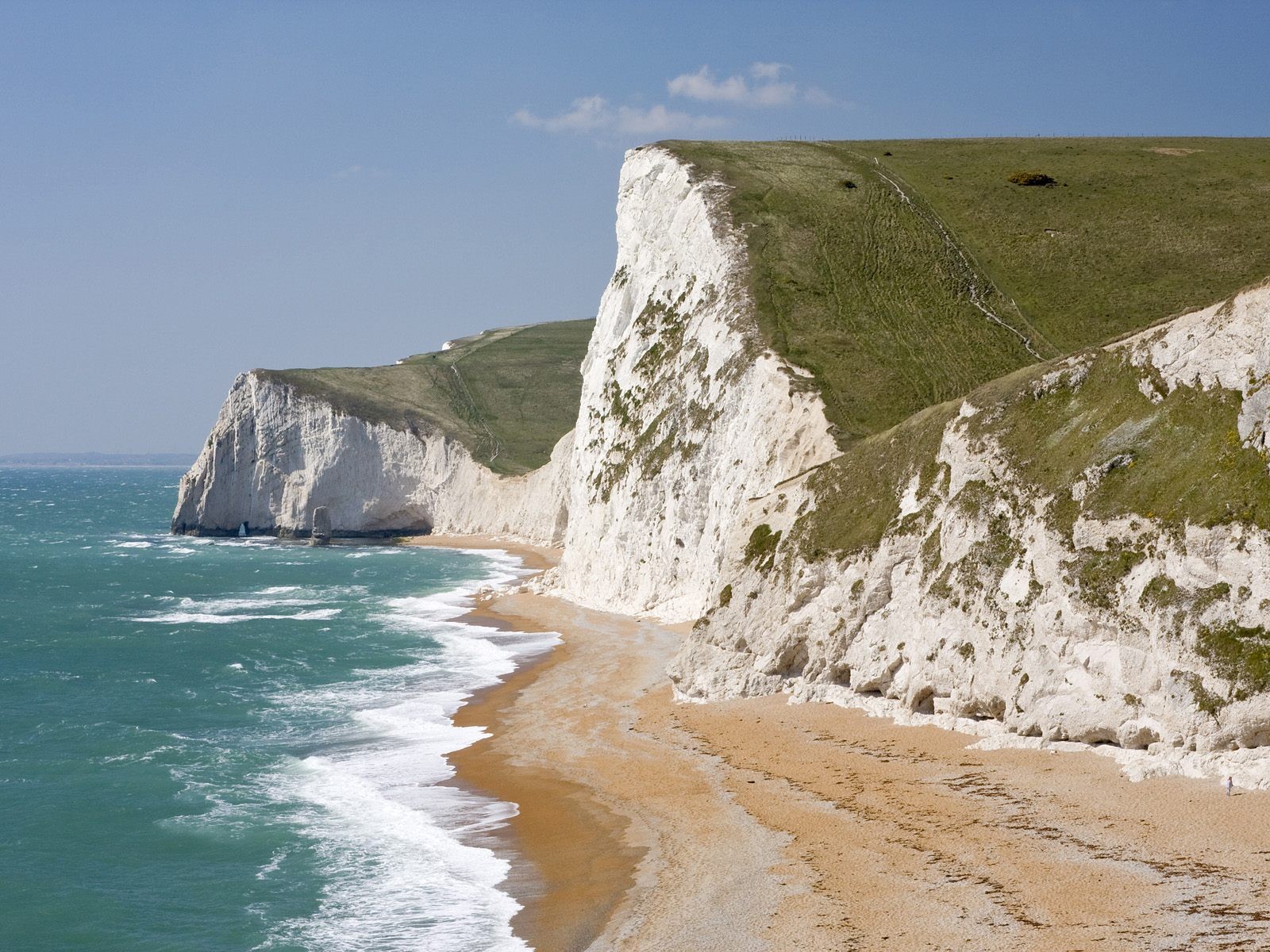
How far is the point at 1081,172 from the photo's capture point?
79250mm

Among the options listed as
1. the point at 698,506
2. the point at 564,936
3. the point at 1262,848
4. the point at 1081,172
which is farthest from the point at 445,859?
the point at 1081,172

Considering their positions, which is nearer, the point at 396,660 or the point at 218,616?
the point at 396,660

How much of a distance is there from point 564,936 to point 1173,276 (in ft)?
184

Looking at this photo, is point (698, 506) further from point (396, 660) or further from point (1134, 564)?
point (1134, 564)

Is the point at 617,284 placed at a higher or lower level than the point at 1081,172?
lower

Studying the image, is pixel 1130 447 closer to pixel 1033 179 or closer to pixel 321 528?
pixel 1033 179

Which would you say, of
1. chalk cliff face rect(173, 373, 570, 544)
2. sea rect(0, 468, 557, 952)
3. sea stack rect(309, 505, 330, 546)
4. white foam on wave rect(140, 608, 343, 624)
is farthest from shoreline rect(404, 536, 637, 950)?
chalk cliff face rect(173, 373, 570, 544)

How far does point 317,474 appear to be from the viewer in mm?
116000

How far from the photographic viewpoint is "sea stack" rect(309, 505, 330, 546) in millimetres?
113188

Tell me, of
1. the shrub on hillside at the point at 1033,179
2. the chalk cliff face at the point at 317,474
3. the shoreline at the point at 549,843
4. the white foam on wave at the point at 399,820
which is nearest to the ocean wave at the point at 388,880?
the white foam on wave at the point at 399,820

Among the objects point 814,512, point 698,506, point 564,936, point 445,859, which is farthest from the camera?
point 698,506

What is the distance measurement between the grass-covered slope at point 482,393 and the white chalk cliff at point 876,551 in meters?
48.6

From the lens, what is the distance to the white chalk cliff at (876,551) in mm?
24375

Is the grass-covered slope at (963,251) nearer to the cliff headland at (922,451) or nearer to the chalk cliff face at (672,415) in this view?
the cliff headland at (922,451)
